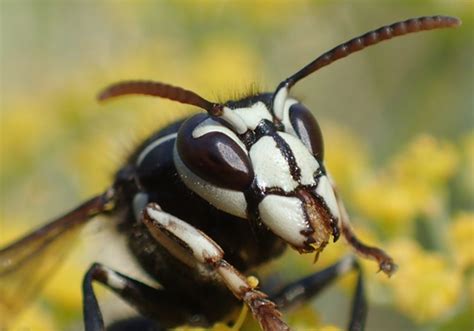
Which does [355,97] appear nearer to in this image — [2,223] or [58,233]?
[2,223]

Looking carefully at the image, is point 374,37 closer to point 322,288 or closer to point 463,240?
point 322,288

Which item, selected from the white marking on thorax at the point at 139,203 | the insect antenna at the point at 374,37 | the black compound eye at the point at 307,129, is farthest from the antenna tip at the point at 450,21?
the white marking on thorax at the point at 139,203

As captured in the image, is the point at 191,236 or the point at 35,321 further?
the point at 35,321

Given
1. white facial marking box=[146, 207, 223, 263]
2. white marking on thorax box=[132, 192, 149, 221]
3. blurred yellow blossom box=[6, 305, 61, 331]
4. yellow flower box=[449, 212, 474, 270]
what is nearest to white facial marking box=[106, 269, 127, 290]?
white marking on thorax box=[132, 192, 149, 221]

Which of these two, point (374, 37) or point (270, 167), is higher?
point (374, 37)

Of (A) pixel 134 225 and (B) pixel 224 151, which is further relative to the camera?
(A) pixel 134 225

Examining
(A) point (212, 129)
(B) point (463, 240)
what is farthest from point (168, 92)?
(B) point (463, 240)

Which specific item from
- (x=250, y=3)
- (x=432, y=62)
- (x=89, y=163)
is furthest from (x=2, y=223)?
(x=432, y=62)
